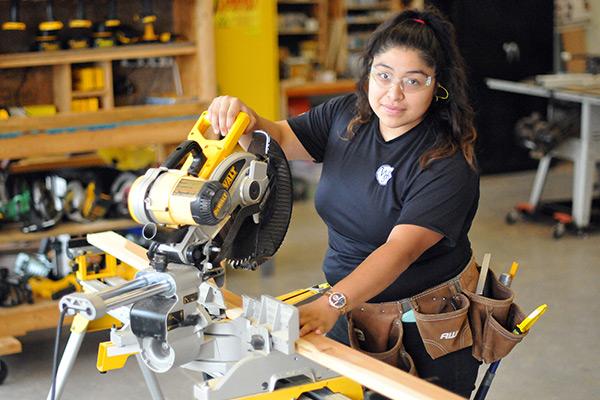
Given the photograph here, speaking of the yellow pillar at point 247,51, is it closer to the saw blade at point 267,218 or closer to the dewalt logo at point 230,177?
the saw blade at point 267,218

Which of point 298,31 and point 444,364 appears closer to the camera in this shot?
point 444,364

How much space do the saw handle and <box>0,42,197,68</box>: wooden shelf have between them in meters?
2.55

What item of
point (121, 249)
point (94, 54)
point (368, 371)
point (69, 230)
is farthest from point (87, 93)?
point (368, 371)

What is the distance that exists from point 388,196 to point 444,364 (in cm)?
41

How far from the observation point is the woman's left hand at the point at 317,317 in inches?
71.6

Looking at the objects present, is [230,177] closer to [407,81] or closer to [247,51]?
[407,81]

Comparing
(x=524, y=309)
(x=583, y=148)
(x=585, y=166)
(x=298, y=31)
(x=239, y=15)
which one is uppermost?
(x=239, y=15)

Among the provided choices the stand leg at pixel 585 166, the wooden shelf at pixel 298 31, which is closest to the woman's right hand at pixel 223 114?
the stand leg at pixel 585 166

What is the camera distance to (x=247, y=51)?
6375 mm

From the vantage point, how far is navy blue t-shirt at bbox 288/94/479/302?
6.81ft

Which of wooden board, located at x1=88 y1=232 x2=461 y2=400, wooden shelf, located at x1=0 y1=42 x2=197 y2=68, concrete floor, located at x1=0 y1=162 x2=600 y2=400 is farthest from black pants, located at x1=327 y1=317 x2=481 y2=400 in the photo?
wooden shelf, located at x1=0 y1=42 x2=197 y2=68

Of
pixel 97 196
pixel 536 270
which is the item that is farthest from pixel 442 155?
pixel 536 270

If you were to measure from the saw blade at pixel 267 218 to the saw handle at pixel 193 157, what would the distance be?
13 centimetres

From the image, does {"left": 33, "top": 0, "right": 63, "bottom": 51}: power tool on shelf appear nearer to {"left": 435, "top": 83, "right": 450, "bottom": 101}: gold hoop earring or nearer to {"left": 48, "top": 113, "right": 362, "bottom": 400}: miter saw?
{"left": 48, "top": 113, "right": 362, "bottom": 400}: miter saw
